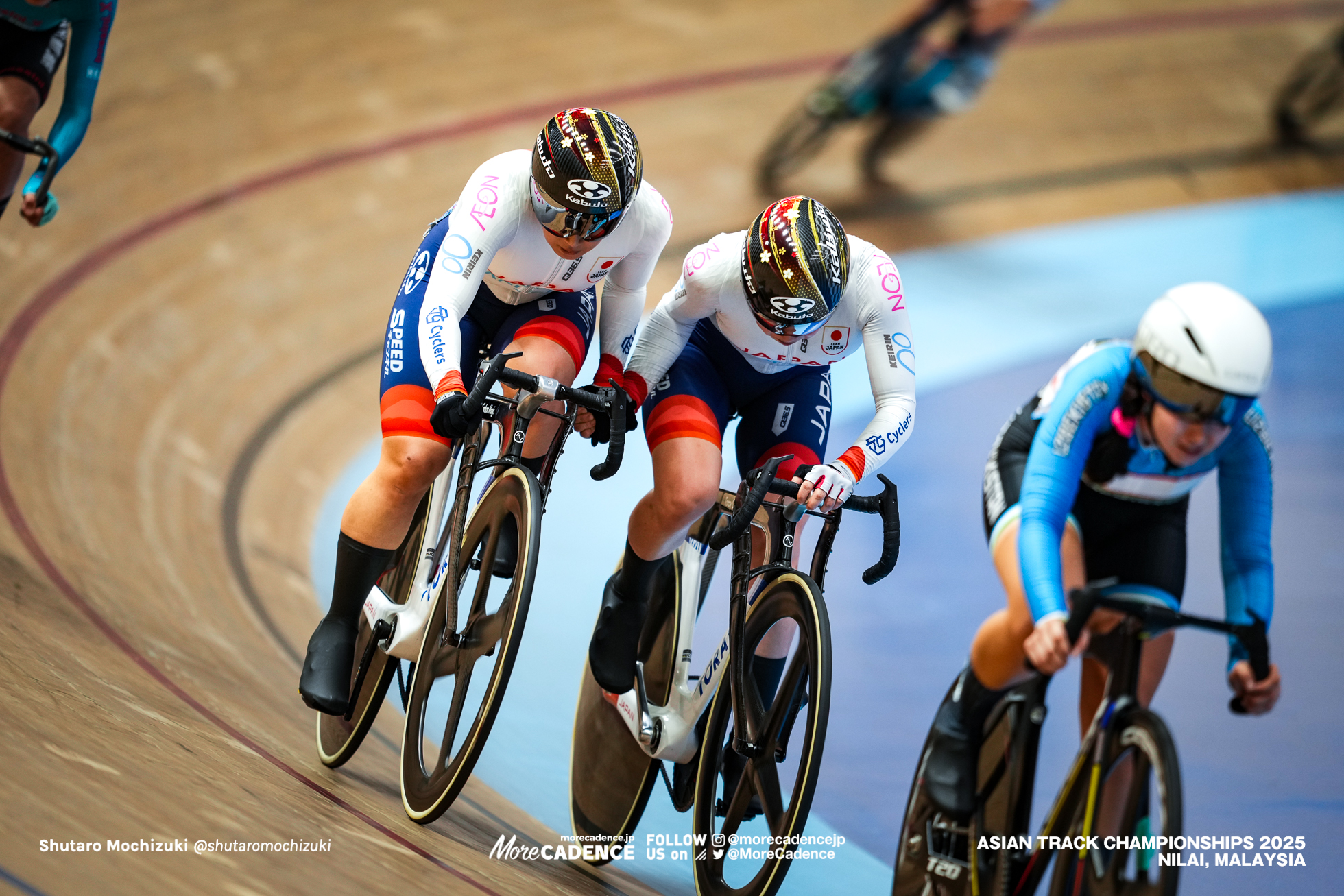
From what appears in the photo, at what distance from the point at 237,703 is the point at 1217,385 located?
2.50 meters

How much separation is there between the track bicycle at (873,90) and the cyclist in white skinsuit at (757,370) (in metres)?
4.10

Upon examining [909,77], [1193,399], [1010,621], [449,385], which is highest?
[909,77]

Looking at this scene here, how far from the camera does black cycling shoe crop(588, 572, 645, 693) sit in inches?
129

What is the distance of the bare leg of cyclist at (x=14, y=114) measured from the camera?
386cm

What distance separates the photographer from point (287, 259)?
6195 millimetres

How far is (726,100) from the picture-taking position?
308 inches

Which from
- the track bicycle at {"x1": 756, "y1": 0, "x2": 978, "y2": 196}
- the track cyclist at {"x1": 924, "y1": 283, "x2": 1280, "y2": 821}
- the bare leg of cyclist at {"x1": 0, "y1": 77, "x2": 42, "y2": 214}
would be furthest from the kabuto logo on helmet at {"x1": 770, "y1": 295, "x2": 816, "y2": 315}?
the track bicycle at {"x1": 756, "y1": 0, "x2": 978, "y2": 196}

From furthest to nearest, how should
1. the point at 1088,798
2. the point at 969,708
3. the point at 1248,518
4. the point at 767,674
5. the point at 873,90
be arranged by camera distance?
the point at 873,90 → the point at 767,674 → the point at 969,708 → the point at 1248,518 → the point at 1088,798

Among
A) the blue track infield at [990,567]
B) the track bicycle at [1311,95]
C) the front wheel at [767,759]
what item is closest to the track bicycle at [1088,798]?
the front wheel at [767,759]

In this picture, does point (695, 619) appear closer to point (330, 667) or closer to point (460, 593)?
point (460, 593)

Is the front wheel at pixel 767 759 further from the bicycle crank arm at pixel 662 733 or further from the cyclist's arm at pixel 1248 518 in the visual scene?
the cyclist's arm at pixel 1248 518

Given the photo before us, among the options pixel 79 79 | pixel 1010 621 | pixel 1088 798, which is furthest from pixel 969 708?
pixel 79 79

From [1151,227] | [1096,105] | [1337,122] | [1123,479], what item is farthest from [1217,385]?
[1337,122]

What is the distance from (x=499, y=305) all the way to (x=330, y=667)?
965mm
